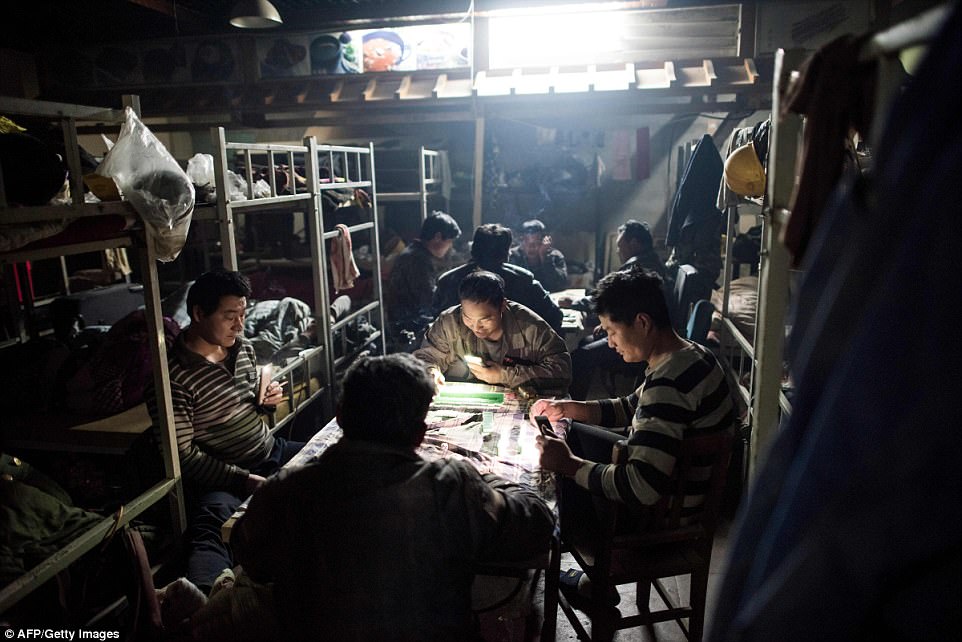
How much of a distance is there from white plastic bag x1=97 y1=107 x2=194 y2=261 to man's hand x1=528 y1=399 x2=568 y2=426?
6.24ft

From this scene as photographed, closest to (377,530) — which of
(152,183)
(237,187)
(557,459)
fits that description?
(557,459)

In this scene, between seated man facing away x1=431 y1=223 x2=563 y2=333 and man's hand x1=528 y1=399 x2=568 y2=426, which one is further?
seated man facing away x1=431 y1=223 x2=563 y2=333

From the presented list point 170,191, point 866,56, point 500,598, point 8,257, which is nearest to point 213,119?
point 170,191

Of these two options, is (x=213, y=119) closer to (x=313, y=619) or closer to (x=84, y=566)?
(x=84, y=566)

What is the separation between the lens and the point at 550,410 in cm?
331

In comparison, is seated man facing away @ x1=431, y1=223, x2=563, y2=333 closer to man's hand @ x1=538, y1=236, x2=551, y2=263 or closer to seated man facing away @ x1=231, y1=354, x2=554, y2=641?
man's hand @ x1=538, y1=236, x2=551, y2=263

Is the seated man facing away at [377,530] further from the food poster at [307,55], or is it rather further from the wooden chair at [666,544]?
the food poster at [307,55]

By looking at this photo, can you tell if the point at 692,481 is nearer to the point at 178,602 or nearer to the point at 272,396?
the point at 178,602

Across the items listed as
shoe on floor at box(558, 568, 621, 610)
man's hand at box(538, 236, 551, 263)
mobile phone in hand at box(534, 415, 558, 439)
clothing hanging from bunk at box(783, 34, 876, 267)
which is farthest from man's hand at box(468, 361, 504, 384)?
man's hand at box(538, 236, 551, 263)

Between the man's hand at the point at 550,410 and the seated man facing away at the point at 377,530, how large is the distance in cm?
119

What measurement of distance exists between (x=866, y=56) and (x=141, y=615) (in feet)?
8.96

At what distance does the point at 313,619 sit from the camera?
1920 mm

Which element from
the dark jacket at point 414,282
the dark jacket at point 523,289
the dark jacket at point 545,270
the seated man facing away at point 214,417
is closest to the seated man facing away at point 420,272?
the dark jacket at point 414,282

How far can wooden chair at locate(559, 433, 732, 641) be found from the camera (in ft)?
8.36
